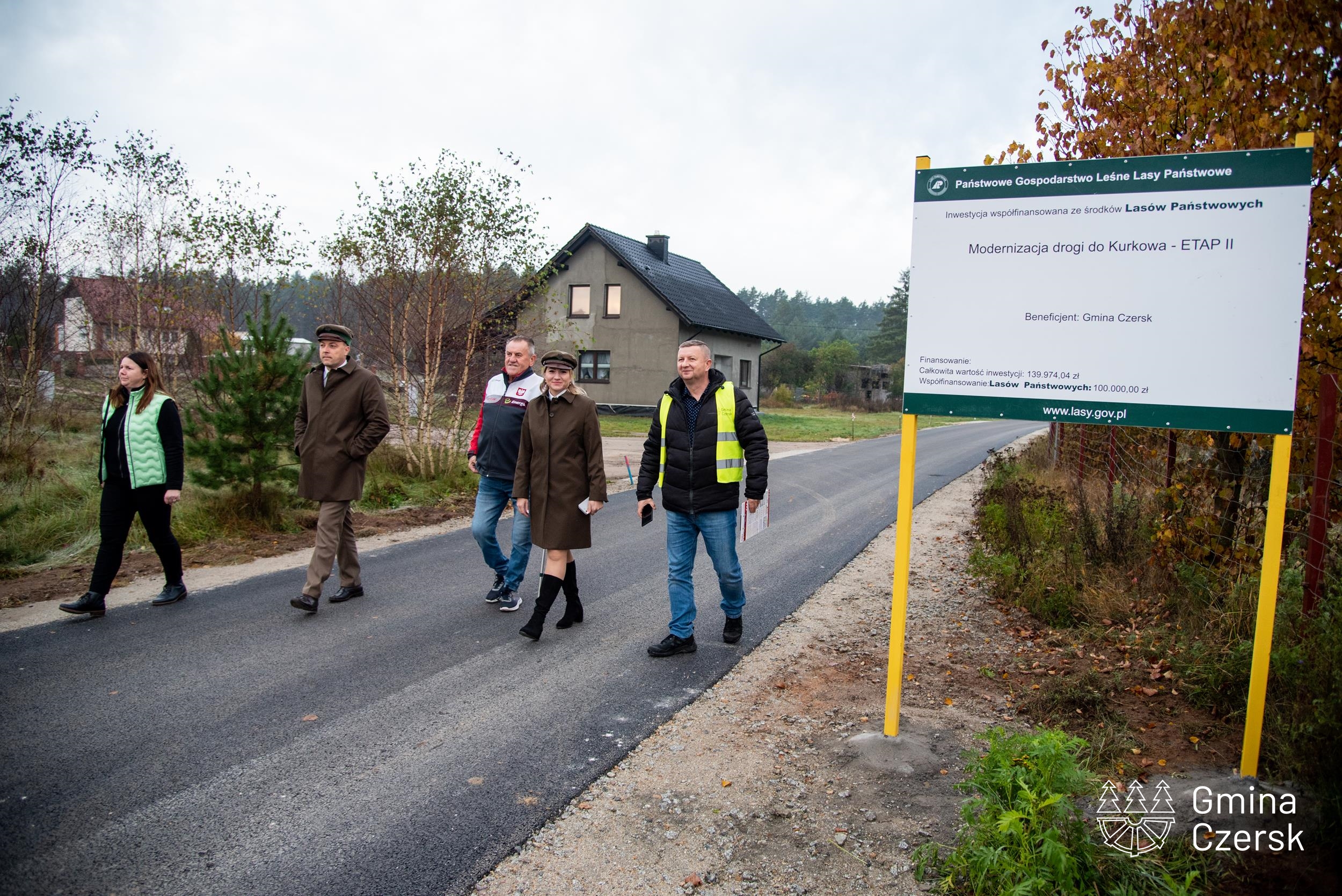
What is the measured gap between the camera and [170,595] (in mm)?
6152

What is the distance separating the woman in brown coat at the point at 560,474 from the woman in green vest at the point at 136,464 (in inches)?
104

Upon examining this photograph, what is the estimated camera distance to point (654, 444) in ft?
18.0

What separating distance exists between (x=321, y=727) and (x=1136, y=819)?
11.4 feet

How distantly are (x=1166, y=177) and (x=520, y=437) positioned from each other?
417 cm

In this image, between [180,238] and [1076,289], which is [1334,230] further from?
[180,238]

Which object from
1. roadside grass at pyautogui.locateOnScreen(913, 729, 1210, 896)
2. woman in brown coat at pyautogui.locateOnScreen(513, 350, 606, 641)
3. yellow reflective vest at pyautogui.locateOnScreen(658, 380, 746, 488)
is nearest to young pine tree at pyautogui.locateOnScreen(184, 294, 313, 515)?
woman in brown coat at pyautogui.locateOnScreen(513, 350, 606, 641)

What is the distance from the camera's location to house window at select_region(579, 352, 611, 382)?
35.2 m

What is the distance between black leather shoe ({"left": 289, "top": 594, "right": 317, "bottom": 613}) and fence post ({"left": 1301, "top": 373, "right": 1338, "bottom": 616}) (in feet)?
19.5

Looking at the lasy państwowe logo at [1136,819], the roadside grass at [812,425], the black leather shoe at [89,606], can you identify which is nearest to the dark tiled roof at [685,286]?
the roadside grass at [812,425]

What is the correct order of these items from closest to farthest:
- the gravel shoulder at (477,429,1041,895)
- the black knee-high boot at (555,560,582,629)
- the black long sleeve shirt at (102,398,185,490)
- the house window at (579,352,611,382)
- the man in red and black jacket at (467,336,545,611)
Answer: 1. the gravel shoulder at (477,429,1041,895)
2. the black knee-high boot at (555,560,582,629)
3. the black long sleeve shirt at (102,398,185,490)
4. the man in red and black jacket at (467,336,545,611)
5. the house window at (579,352,611,382)

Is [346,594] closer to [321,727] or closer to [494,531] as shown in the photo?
[494,531]

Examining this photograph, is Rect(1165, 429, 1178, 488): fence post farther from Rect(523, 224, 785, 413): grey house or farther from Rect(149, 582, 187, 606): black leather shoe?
Rect(523, 224, 785, 413): grey house

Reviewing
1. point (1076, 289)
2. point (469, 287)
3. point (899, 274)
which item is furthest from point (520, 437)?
point (899, 274)

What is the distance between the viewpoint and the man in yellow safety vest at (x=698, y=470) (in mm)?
5172
